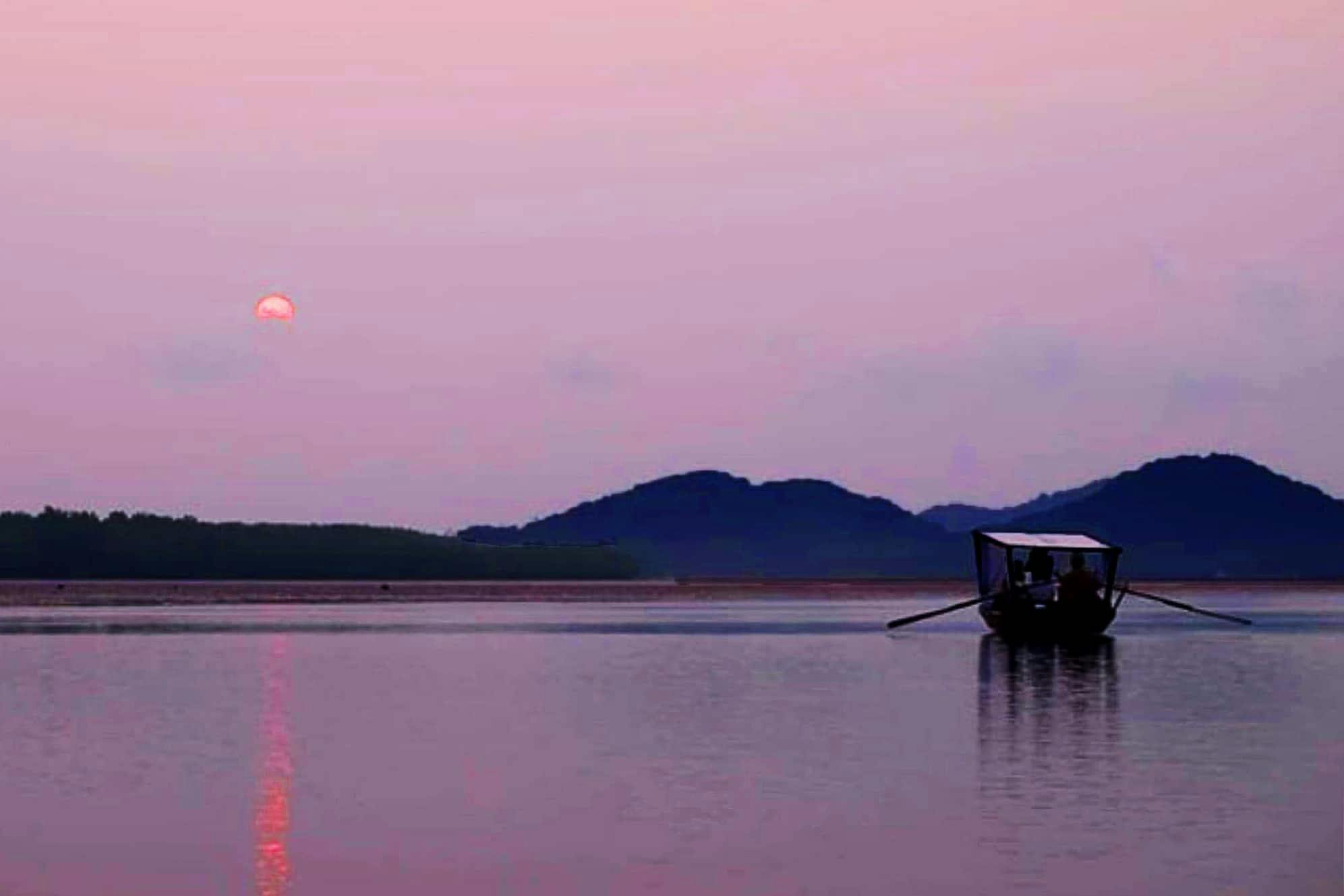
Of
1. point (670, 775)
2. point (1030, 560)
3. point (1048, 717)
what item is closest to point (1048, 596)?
point (1030, 560)

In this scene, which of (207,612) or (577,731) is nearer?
(577,731)

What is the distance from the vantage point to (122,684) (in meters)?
54.6

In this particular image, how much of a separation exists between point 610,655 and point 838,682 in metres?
16.6

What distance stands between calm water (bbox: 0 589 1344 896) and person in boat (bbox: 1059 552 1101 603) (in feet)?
32.0

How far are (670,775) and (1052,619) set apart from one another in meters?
48.0

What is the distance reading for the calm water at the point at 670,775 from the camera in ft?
76.4

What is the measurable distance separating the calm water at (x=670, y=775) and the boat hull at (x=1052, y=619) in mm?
10032

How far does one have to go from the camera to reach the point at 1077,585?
7756 centimetres

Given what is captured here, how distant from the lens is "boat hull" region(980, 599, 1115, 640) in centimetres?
7800

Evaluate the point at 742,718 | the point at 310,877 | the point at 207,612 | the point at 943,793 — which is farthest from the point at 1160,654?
the point at 207,612

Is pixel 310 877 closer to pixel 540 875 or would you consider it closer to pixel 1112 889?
pixel 540 875

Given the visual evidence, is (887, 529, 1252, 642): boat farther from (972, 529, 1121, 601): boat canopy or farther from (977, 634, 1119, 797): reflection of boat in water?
(977, 634, 1119, 797): reflection of boat in water

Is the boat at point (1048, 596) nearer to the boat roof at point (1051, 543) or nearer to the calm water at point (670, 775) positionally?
the boat roof at point (1051, 543)

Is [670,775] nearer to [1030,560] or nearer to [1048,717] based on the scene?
[1048,717]
